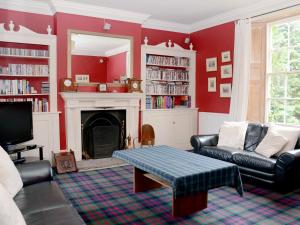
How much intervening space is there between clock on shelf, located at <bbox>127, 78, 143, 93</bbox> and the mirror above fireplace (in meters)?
0.15

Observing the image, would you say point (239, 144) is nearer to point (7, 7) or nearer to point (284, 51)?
point (284, 51)

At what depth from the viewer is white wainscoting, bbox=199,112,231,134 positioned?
5.48 meters

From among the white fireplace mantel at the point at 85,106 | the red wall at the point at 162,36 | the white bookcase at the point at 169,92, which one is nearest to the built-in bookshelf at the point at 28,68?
the white fireplace mantel at the point at 85,106

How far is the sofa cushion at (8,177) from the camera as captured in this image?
2150 mm

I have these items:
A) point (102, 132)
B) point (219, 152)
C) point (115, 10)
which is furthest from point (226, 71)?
point (102, 132)

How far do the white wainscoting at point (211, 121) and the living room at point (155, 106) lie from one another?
34 millimetres

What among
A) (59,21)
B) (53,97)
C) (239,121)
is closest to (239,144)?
(239,121)

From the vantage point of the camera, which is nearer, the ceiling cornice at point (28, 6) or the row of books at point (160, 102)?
the ceiling cornice at point (28, 6)

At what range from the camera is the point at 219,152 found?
407cm

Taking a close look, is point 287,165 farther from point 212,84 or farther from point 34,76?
point 34,76


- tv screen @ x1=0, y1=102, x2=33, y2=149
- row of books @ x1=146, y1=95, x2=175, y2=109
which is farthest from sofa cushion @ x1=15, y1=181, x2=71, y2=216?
row of books @ x1=146, y1=95, x2=175, y2=109

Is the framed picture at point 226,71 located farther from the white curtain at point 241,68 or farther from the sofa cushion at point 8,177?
the sofa cushion at point 8,177

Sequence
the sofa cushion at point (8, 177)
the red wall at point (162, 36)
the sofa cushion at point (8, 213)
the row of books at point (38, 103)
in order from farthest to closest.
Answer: the red wall at point (162, 36) < the row of books at point (38, 103) < the sofa cushion at point (8, 177) < the sofa cushion at point (8, 213)

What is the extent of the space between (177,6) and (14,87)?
3079 mm
